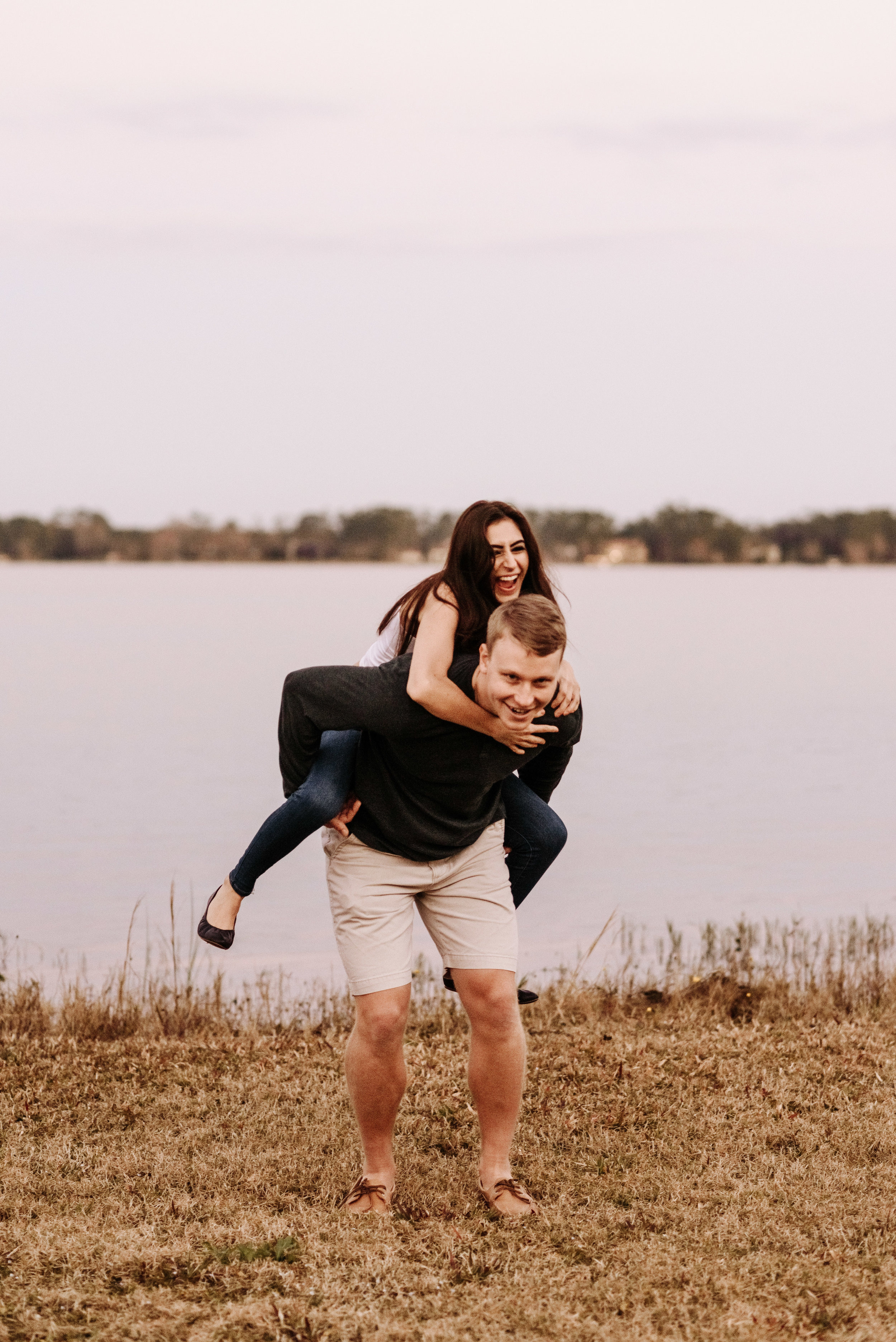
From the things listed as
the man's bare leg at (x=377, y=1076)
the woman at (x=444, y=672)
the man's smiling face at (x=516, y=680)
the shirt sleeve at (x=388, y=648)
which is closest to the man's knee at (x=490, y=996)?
the man's bare leg at (x=377, y=1076)

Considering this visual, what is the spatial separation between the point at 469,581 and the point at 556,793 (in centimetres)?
1511

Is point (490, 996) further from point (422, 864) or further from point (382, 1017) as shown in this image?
point (422, 864)

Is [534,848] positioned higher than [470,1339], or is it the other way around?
[534,848]

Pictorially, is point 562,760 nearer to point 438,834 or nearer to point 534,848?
point 534,848

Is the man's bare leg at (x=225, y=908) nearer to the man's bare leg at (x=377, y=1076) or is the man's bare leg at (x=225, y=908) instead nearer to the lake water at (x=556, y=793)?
the man's bare leg at (x=377, y=1076)

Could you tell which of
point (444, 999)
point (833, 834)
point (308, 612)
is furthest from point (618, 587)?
point (444, 999)

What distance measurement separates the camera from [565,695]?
3.94 m

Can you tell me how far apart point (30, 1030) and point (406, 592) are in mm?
3390

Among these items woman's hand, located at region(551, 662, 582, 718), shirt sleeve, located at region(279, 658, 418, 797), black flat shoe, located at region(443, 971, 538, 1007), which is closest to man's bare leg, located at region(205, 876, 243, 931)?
shirt sleeve, located at region(279, 658, 418, 797)

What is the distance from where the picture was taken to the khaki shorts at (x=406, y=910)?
3982mm

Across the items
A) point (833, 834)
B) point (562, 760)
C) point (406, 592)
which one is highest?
point (406, 592)

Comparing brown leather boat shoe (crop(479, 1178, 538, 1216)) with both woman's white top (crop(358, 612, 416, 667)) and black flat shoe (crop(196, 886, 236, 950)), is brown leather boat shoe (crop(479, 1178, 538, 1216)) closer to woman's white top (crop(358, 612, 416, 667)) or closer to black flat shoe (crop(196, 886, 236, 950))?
black flat shoe (crop(196, 886, 236, 950))

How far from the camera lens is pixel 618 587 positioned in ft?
395

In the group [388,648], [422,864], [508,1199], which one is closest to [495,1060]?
[508,1199]
